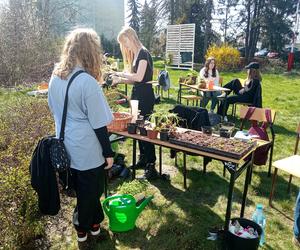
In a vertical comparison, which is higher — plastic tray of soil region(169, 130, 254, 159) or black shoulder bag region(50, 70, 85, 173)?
black shoulder bag region(50, 70, 85, 173)

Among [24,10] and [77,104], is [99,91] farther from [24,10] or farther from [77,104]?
[24,10]

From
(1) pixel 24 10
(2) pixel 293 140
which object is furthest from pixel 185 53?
(2) pixel 293 140

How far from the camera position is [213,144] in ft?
8.54

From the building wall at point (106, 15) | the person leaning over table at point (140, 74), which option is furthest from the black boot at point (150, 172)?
the building wall at point (106, 15)

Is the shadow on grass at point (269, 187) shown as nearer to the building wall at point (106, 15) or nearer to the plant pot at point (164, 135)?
the plant pot at point (164, 135)

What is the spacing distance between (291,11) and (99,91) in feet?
80.4

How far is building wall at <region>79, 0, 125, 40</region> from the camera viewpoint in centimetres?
2738

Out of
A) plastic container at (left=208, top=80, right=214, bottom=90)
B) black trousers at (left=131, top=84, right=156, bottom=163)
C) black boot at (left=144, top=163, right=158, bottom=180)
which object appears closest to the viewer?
black trousers at (left=131, top=84, right=156, bottom=163)

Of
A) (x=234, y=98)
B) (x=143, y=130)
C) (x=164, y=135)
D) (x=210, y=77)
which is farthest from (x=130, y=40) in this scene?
(x=210, y=77)

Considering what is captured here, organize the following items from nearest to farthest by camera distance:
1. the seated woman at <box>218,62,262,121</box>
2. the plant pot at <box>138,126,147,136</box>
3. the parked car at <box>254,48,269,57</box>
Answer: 1. the plant pot at <box>138,126,147,136</box>
2. the seated woman at <box>218,62,262,121</box>
3. the parked car at <box>254,48,269,57</box>

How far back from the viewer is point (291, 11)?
2238 centimetres

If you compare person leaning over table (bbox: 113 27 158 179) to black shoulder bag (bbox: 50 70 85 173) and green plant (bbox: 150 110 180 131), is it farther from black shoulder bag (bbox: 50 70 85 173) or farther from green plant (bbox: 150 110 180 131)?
black shoulder bag (bbox: 50 70 85 173)

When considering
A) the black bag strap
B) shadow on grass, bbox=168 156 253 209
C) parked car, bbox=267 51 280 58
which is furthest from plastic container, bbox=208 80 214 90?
parked car, bbox=267 51 280 58

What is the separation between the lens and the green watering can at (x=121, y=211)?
2645 millimetres
